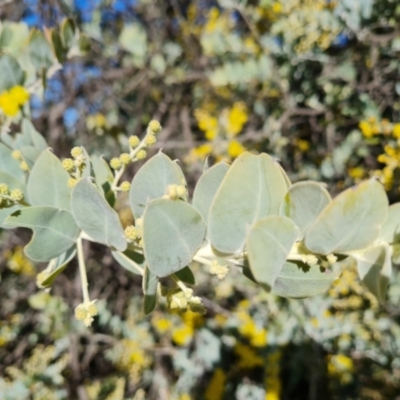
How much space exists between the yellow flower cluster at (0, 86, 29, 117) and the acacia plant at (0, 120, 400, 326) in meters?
0.49

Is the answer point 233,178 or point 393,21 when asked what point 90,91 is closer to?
point 393,21

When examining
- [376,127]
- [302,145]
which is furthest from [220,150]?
[376,127]

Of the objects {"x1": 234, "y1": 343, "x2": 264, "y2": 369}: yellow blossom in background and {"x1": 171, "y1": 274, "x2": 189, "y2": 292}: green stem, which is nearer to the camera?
{"x1": 171, "y1": 274, "x2": 189, "y2": 292}: green stem

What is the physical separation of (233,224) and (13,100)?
889 millimetres

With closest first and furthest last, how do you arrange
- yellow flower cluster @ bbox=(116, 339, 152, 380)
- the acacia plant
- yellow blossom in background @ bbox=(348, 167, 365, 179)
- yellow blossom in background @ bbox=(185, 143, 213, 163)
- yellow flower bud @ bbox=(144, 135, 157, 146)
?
the acacia plant, yellow flower bud @ bbox=(144, 135, 157, 146), yellow blossom in background @ bbox=(348, 167, 365, 179), yellow blossom in background @ bbox=(185, 143, 213, 163), yellow flower cluster @ bbox=(116, 339, 152, 380)

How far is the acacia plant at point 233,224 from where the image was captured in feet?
1.89

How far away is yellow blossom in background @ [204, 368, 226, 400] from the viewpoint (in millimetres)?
2533

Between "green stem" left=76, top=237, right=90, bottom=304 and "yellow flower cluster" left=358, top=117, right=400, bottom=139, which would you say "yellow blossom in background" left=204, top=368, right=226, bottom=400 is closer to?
"yellow flower cluster" left=358, top=117, right=400, bottom=139

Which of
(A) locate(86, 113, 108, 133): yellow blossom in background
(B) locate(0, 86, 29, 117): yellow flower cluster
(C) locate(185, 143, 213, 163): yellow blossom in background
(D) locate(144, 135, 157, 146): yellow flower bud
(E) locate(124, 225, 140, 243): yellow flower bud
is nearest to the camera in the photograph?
(E) locate(124, 225, 140, 243): yellow flower bud

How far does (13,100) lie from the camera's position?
1.22 m

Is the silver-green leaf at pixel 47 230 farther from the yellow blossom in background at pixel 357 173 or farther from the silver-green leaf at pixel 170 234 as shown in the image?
the yellow blossom in background at pixel 357 173

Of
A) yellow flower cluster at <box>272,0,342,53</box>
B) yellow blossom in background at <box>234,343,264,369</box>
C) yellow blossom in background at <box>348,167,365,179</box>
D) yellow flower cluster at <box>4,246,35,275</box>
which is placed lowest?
yellow blossom in background at <box>234,343,264,369</box>

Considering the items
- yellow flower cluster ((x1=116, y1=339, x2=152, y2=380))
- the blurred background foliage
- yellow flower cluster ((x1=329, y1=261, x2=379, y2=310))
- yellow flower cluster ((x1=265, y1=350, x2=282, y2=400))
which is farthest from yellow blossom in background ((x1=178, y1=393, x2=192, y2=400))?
yellow flower cluster ((x1=329, y1=261, x2=379, y2=310))

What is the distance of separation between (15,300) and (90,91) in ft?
4.58
